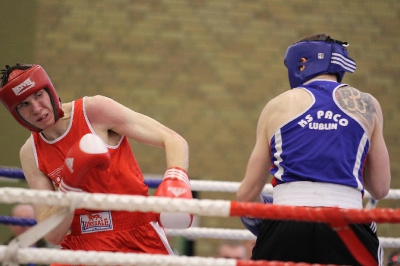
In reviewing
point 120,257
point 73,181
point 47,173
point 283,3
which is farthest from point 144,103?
point 120,257

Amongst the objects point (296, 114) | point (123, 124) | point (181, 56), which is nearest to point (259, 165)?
point (296, 114)

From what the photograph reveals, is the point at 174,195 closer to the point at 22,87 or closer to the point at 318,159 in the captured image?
the point at 318,159

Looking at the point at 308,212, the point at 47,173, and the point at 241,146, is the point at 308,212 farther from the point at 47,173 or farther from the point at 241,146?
the point at 241,146

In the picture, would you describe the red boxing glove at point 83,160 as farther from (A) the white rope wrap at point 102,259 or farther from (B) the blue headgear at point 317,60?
(B) the blue headgear at point 317,60

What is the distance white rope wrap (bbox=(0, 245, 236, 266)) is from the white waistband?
0.53m

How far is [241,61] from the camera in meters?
6.39

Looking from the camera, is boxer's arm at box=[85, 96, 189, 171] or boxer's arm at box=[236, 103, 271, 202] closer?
boxer's arm at box=[236, 103, 271, 202]

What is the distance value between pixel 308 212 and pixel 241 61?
4.80 m

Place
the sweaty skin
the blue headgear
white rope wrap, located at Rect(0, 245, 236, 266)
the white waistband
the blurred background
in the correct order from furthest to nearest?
the blurred background < the blue headgear < the sweaty skin < the white waistband < white rope wrap, located at Rect(0, 245, 236, 266)

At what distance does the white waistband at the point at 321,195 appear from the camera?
209 centimetres

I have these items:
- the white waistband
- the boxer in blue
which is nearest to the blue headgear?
the boxer in blue

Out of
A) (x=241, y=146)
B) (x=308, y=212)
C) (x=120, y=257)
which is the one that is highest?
(x=308, y=212)

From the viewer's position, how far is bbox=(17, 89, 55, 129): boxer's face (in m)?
2.38

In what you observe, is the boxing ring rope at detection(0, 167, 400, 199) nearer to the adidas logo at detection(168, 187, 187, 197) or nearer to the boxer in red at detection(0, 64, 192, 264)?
the boxer in red at detection(0, 64, 192, 264)
